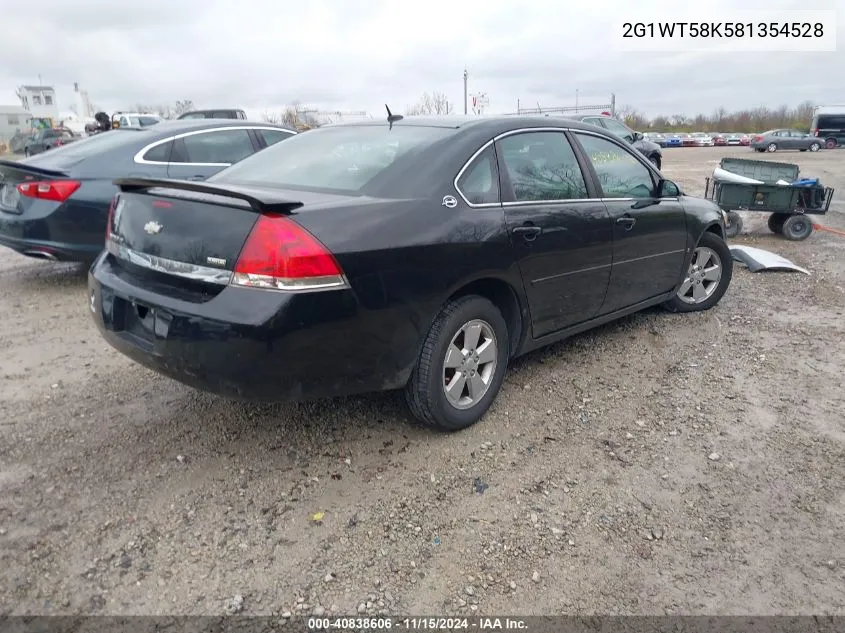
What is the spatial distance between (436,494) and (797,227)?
336 inches

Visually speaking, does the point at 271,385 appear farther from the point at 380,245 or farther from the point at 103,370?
the point at 103,370

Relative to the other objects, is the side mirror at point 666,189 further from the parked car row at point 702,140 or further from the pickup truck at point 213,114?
the parked car row at point 702,140

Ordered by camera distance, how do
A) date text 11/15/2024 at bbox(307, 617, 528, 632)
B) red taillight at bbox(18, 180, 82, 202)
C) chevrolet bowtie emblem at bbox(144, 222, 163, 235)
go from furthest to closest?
red taillight at bbox(18, 180, 82, 202), chevrolet bowtie emblem at bbox(144, 222, 163, 235), date text 11/15/2024 at bbox(307, 617, 528, 632)

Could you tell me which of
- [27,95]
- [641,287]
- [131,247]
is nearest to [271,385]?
[131,247]

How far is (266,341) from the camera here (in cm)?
246

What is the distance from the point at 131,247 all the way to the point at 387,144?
4.62 ft

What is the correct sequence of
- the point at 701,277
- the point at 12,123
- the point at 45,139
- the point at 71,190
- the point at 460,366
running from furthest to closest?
the point at 12,123
the point at 45,139
the point at 71,190
the point at 701,277
the point at 460,366

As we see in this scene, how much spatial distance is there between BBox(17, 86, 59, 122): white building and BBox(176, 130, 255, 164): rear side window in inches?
3471

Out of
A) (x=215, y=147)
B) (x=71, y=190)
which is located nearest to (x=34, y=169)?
(x=71, y=190)

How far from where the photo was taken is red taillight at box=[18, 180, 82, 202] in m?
5.43

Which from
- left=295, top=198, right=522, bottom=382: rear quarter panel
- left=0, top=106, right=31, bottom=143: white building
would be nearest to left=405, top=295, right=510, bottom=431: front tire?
left=295, top=198, right=522, bottom=382: rear quarter panel

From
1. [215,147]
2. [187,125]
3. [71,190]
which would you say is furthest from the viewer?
[215,147]

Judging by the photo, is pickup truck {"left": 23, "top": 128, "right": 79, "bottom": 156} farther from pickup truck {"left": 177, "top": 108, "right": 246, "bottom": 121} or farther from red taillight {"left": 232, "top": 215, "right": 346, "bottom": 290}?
red taillight {"left": 232, "top": 215, "right": 346, "bottom": 290}

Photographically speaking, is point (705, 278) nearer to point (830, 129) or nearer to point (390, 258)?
point (390, 258)
